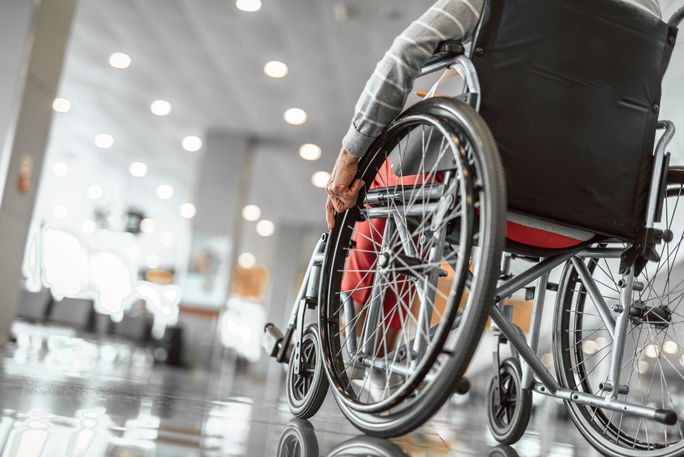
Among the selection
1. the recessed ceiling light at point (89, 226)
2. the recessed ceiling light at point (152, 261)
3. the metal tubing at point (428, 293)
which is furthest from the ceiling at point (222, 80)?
the recessed ceiling light at point (152, 261)

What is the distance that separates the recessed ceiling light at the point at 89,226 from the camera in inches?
623

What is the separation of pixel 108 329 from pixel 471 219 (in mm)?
10473

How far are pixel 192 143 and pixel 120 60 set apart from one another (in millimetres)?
2521

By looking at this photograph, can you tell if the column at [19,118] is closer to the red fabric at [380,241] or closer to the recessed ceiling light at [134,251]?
the red fabric at [380,241]

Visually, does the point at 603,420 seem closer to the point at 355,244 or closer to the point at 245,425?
the point at 355,244

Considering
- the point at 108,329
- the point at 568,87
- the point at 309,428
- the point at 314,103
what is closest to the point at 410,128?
the point at 568,87

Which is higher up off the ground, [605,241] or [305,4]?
[305,4]

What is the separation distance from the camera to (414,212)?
1.11 m

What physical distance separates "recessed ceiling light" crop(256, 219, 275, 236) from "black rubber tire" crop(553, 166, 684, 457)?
40.4 feet

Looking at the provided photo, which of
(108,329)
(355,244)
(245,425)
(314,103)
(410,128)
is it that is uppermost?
(314,103)

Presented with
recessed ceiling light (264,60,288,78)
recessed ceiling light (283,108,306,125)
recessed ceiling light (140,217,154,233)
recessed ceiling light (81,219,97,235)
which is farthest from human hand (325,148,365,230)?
recessed ceiling light (81,219,97,235)

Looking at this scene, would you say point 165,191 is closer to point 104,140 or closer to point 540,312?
point 104,140

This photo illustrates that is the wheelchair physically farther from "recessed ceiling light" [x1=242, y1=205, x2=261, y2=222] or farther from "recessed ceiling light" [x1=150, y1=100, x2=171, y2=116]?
"recessed ceiling light" [x1=242, y1=205, x2=261, y2=222]

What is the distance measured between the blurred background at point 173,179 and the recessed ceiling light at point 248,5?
2 centimetres
